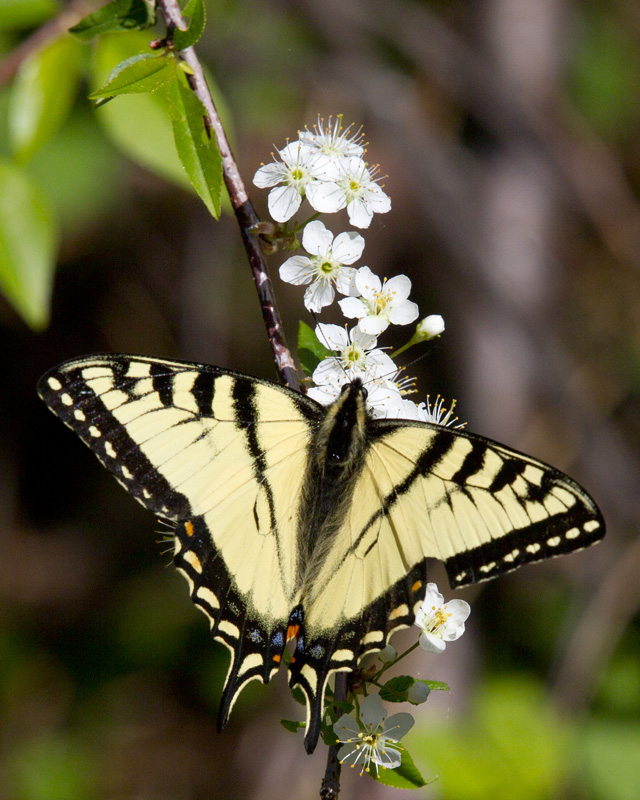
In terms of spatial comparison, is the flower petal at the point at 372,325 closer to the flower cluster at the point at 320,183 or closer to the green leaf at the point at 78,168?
the flower cluster at the point at 320,183

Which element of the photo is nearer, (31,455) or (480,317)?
(480,317)

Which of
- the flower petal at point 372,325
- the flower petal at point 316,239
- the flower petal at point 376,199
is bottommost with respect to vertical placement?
the flower petal at point 372,325

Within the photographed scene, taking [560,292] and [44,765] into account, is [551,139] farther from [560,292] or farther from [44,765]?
[44,765]

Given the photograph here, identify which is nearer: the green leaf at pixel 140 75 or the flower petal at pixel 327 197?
the green leaf at pixel 140 75

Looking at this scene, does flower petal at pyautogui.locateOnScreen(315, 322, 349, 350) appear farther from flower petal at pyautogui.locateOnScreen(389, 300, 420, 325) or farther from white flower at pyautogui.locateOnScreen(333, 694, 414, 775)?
white flower at pyautogui.locateOnScreen(333, 694, 414, 775)

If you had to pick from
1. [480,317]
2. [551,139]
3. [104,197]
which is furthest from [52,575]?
[551,139]

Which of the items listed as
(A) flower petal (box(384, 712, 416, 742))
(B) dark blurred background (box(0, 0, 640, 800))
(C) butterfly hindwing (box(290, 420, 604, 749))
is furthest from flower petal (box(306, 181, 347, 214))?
(B) dark blurred background (box(0, 0, 640, 800))

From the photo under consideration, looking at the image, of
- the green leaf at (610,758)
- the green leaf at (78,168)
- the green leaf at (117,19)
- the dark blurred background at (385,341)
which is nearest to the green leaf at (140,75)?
the green leaf at (117,19)
